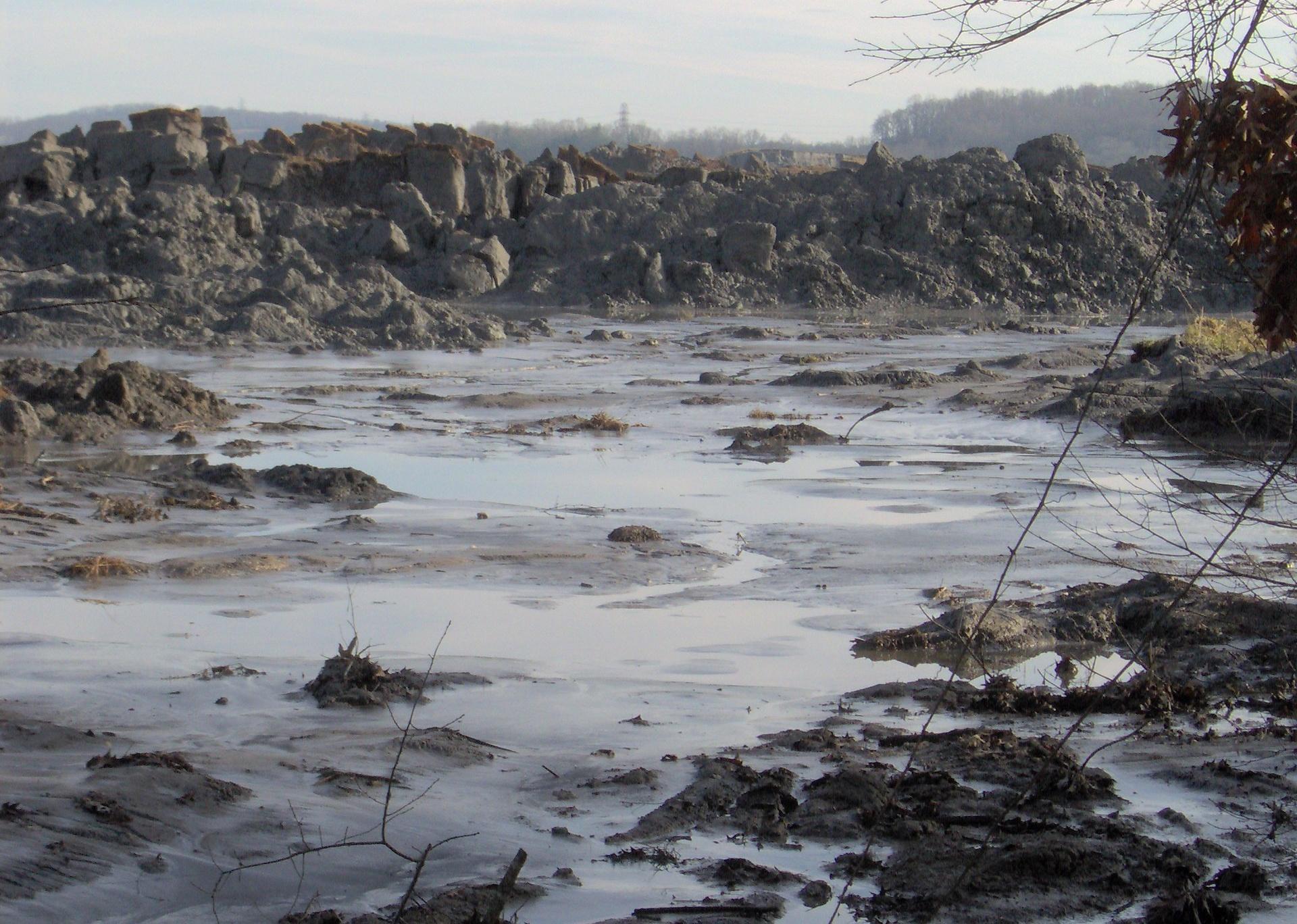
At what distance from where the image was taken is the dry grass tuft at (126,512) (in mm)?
8547

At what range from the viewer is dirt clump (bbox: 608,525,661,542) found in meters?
8.33

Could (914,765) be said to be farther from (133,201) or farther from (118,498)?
(133,201)

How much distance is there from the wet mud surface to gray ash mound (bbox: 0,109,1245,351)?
18.8 m

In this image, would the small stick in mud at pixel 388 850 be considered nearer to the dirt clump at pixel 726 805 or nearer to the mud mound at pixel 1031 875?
the dirt clump at pixel 726 805

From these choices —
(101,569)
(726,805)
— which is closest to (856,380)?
(101,569)

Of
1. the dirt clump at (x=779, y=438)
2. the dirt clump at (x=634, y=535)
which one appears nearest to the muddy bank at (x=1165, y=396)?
the dirt clump at (x=779, y=438)

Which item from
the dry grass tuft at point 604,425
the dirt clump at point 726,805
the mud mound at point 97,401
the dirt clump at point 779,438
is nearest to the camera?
the dirt clump at point 726,805

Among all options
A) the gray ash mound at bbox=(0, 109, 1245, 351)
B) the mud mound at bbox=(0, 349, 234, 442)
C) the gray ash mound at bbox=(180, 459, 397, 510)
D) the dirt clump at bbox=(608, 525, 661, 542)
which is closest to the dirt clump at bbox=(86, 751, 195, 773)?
the dirt clump at bbox=(608, 525, 661, 542)

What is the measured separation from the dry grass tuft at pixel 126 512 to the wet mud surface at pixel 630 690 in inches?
1.4

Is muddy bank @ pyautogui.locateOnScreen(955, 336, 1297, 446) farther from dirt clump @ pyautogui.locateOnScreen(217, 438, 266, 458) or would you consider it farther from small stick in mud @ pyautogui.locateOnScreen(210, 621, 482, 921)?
small stick in mud @ pyautogui.locateOnScreen(210, 621, 482, 921)

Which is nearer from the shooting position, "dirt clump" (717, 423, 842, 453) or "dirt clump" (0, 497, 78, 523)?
"dirt clump" (0, 497, 78, 523)

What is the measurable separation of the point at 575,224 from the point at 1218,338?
21.7 m

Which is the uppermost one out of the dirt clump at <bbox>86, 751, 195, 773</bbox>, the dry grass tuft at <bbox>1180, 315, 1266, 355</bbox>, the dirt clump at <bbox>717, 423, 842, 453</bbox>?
the dry grass tuft at <bbox>1180, 315, 1266, 355</bbox>

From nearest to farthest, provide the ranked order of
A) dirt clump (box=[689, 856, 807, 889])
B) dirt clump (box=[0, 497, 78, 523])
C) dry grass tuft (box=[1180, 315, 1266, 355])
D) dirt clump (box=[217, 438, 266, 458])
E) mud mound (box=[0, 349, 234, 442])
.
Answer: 1. dirt clump (box=[689, 856, 807, 889])
2. dirt clump (box=[0, 497, 78, 523])
3. dirt clump (box=[217, 438, 266, 458])
4. mud mound (box=[0, 349, 234, 442])
5. dry grass tuft (box=[1180, 315, 1266, 355])
